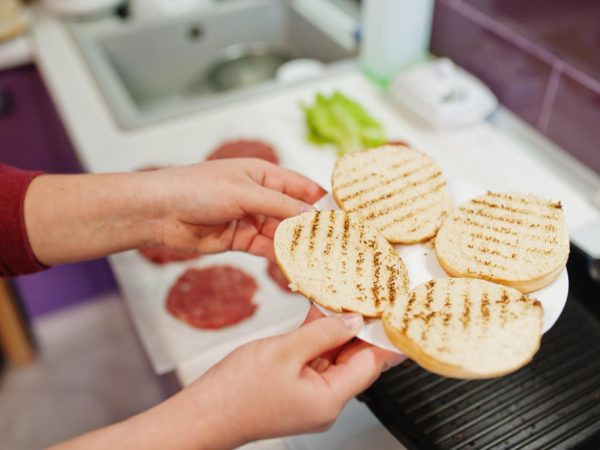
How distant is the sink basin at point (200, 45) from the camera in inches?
81.4

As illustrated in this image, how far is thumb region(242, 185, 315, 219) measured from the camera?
1000mm

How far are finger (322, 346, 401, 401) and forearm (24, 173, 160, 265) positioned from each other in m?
0.48

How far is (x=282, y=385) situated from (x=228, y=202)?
383 mm

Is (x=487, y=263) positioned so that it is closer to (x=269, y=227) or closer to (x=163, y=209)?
(x=269, y=227)

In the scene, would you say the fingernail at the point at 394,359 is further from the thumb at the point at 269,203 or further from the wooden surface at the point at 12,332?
the wooden surface at the point at 12,332

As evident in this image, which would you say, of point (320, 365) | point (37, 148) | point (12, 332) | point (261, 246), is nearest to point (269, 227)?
point (261, 246)

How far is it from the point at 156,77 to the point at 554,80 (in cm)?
139

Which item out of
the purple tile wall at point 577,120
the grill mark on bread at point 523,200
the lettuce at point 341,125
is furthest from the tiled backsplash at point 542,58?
the grill mark on bread at point 523,200

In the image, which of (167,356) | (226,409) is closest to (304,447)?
(226,409)

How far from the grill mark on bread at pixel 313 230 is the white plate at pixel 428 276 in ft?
0.17

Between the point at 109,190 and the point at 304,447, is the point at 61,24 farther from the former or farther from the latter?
the point at 304,447

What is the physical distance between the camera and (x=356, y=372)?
764 mm

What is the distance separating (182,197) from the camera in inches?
41.1

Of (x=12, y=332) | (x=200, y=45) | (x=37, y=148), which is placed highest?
(x=200, y=45)
